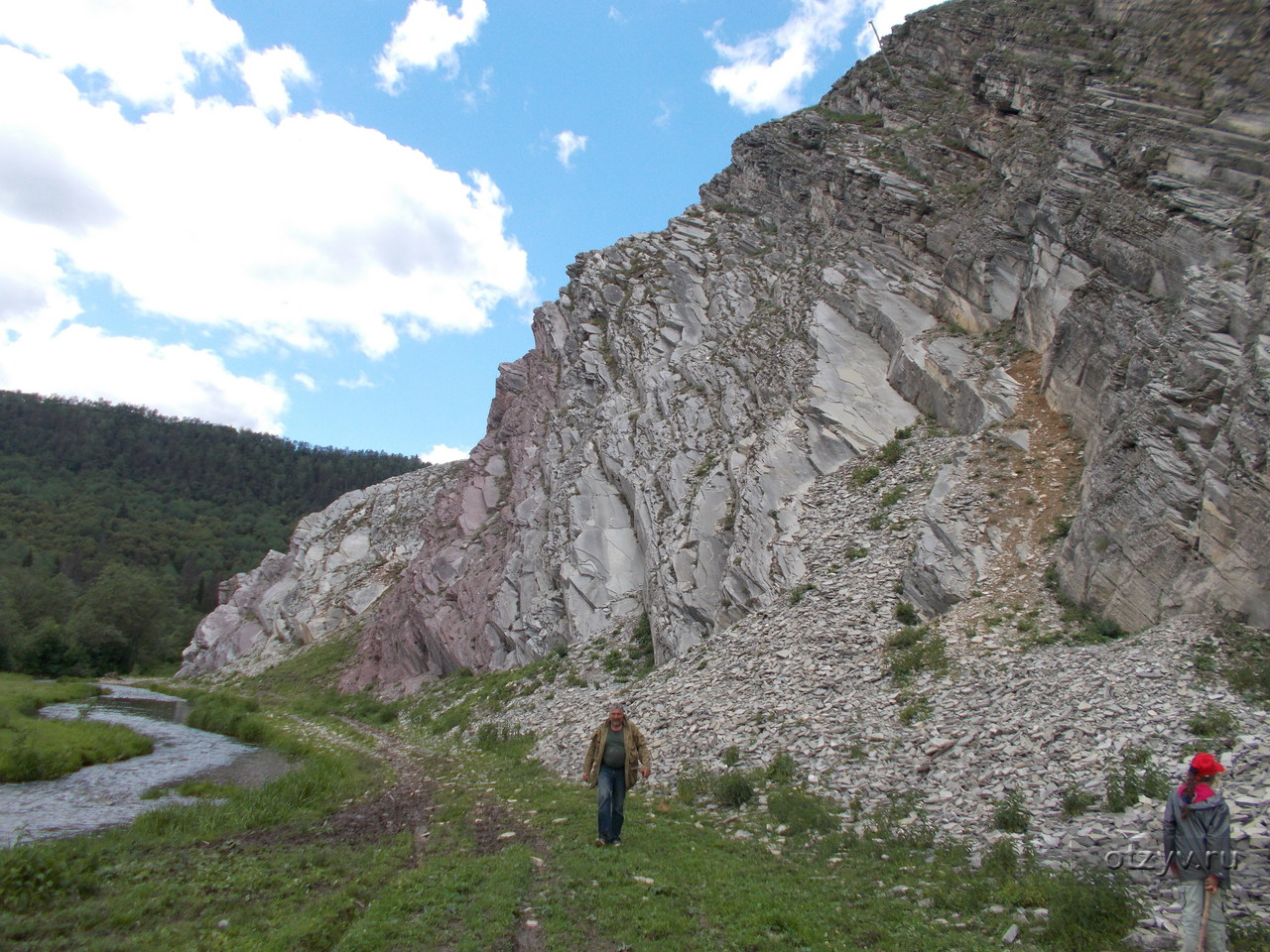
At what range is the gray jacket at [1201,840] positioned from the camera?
6598 mm

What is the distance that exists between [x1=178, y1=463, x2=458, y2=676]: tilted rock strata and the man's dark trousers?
54396 millimetres

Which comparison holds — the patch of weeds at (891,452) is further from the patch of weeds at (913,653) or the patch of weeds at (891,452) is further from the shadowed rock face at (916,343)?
the patch of weeds at (913,653)

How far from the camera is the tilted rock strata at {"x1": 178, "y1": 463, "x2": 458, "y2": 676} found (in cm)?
6262

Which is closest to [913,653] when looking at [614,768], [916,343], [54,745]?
[614,768]

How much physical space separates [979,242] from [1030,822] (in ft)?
92.7

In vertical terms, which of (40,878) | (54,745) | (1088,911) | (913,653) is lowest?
(54,745)

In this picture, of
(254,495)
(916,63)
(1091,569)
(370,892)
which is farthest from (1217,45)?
(254,495)

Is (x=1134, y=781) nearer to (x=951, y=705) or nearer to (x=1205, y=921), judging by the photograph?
(x=1205, y=921)

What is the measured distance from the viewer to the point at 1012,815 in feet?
32.7

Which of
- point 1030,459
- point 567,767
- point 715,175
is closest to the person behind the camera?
point 567,767

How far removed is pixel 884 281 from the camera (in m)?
35.2

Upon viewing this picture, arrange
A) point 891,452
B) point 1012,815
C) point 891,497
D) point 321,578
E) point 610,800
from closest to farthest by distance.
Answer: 1. point 1012,815
2. point 610,800
3. point 891,497
4. point 891,452
5. point 321,578

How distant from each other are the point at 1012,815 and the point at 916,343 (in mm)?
24378

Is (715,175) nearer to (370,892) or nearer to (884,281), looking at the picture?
(884,281)
